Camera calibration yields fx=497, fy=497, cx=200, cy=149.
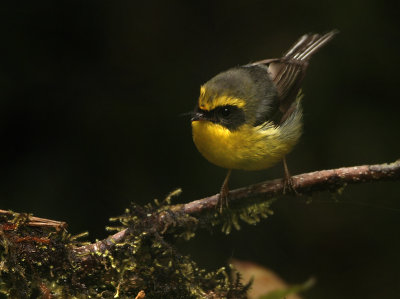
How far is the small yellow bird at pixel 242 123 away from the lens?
1808mm

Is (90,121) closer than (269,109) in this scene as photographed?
No

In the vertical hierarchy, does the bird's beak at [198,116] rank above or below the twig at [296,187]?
above

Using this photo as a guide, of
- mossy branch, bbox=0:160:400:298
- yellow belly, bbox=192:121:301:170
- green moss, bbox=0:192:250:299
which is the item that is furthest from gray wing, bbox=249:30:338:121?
green moss, bbox=0:192:250:299

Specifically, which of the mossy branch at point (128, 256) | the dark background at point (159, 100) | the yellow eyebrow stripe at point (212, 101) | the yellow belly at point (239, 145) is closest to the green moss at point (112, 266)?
the mossy branch at point (128, 256)

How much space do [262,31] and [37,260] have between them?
2.00m

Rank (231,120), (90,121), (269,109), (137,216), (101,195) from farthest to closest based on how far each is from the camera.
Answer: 1. (90,121)
2. (101,195)
3. (269,109)
4. (231,120)
5. (137,216)

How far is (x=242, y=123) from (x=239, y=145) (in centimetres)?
10

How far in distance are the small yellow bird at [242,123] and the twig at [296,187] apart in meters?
0.05

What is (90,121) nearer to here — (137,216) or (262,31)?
(262,31)

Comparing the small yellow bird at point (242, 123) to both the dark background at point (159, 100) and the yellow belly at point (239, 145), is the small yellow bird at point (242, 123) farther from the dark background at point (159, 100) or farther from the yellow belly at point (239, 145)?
the dark background at point (159, 100)

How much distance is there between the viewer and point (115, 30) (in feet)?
10.1

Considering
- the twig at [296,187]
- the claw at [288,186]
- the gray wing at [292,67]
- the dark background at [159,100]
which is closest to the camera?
the twig at [296,187]

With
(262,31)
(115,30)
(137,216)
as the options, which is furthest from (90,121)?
(137,216)

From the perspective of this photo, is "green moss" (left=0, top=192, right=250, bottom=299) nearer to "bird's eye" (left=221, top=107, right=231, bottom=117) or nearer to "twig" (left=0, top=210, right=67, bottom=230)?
"twig" (left=0, top=210, right=67, bottom=230)
